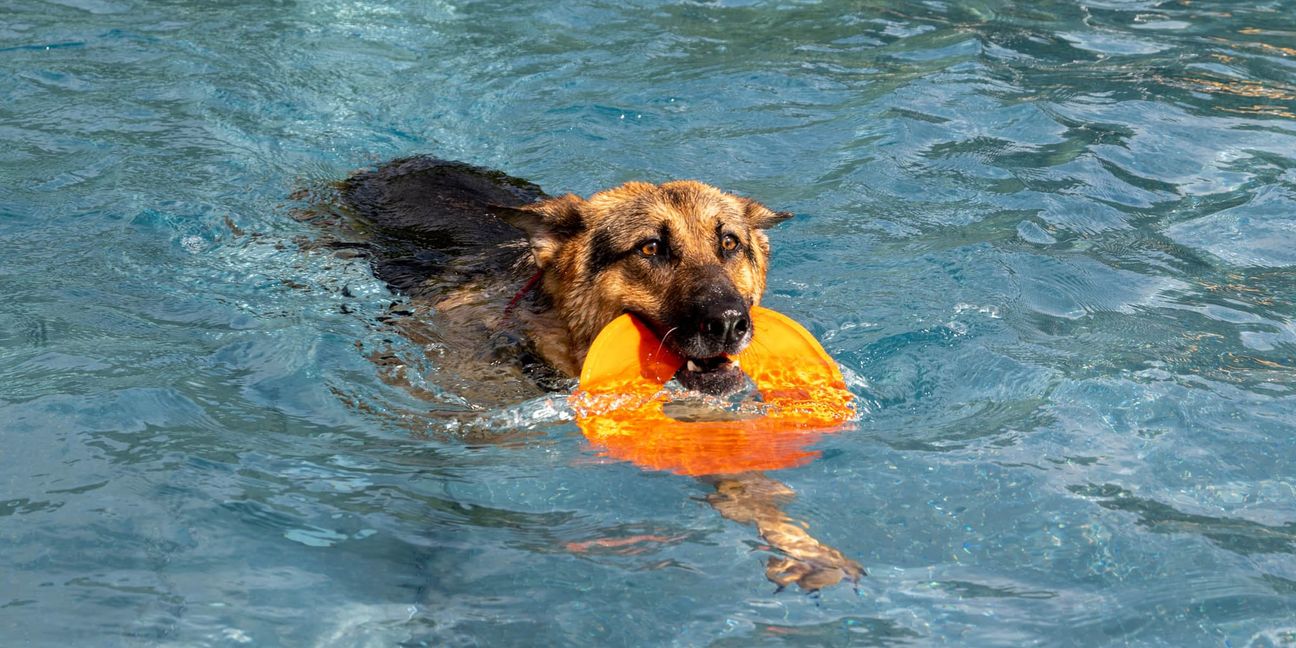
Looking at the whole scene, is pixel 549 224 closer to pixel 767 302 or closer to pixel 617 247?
pixel 617 247

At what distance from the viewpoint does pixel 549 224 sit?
22.7ft

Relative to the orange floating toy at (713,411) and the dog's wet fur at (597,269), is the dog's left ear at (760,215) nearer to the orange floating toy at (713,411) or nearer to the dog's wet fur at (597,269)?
the dog's wet fur at (597,269)

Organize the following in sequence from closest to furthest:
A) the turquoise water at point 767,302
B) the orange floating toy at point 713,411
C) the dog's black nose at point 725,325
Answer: the turquoise water at point 767,302, the orange floating toy at point 713,411, the dog's black nose at point 725,325

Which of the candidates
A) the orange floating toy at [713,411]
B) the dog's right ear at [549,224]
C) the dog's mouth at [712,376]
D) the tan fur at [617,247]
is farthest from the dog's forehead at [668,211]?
the dog's mouth at [712,376]

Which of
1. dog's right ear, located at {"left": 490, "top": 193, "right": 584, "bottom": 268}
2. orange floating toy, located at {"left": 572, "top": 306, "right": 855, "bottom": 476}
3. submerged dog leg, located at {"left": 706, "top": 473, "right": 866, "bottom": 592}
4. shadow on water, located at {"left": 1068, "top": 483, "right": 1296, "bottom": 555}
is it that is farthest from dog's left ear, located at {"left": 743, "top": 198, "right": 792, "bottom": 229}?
shadow on water, located at {"left": 1068, "top": 483, "right": 1296, "bottom": 555}

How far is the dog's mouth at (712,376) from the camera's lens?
599cm

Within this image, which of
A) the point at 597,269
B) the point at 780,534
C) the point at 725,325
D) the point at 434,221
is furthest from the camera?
the point at 434,221

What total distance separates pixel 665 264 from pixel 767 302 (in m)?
1.69

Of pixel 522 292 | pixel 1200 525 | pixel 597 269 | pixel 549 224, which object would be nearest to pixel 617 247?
pixel 597 269

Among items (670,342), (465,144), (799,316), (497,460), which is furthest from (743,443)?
(465,144)

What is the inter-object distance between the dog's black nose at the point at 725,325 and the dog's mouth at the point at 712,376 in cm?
19

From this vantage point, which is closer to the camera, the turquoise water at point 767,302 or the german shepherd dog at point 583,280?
the turquoise water at point 767,302

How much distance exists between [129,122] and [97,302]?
3.59m

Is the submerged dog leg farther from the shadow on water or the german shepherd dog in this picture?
the shadow on water
